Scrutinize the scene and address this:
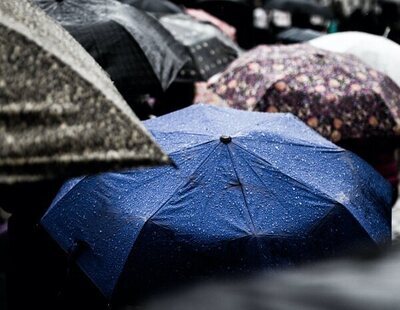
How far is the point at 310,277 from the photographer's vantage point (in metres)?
1.38

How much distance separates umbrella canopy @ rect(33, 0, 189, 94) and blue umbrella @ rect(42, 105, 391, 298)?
1427mm

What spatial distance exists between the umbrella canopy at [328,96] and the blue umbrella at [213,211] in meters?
1.46

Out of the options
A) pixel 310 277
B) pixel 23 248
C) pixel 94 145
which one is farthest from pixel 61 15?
pixel 310 277

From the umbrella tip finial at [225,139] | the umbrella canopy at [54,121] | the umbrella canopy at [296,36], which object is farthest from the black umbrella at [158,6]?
the umbrella canopy at [54,121]

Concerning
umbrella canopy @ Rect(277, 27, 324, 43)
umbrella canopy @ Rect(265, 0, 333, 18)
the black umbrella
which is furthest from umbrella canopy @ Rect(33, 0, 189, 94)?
umbrella canopy @ Rect(265, 0, 333, 18)

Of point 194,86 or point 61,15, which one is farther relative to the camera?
point 194,86

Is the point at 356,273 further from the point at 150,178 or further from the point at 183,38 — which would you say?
the point at 183,38

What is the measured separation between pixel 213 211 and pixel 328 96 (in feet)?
7.41

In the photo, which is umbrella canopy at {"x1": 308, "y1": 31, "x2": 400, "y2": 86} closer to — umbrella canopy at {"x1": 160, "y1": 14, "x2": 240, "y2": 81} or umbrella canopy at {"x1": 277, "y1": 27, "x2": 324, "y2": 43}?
umbrella canopy at {"x1": 160, "y1": 14, "x2": 240, "y2": 81}

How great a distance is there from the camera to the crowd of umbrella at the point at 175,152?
211 centimetres

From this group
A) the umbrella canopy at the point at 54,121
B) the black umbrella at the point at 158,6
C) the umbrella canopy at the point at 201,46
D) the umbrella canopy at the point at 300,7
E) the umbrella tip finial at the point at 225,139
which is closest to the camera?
the umbrella canopy at the point at 54,121

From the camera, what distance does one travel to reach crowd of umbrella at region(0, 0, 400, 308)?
211cm

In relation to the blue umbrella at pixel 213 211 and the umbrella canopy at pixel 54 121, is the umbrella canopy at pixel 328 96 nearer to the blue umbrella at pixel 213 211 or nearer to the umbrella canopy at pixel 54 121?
the blue umbrella at pixel 213 211

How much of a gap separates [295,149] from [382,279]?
9.10ft
